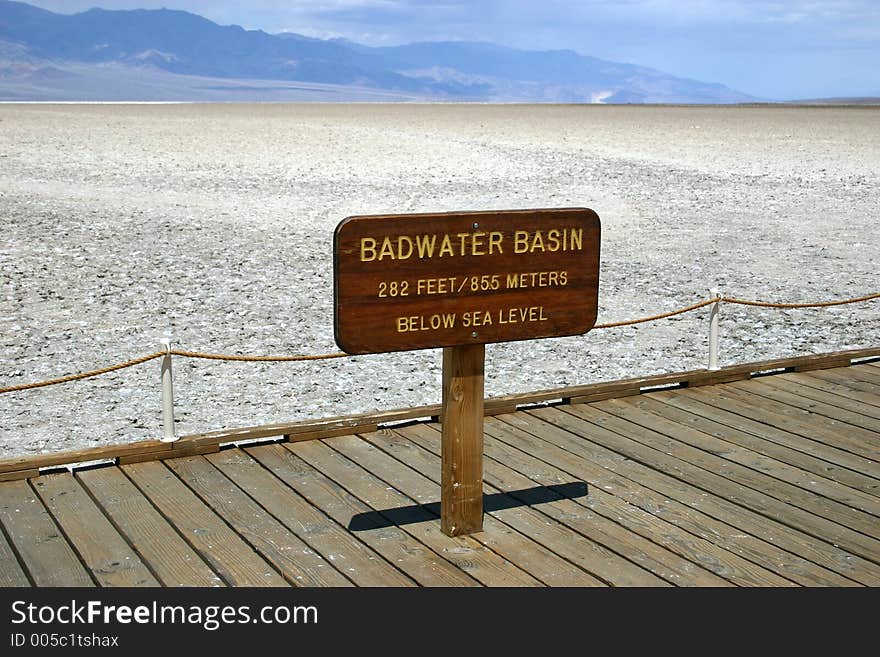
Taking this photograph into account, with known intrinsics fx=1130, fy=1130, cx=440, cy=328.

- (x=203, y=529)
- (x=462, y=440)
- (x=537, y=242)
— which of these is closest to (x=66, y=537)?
(x=203, y=529)

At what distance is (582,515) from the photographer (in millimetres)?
6344

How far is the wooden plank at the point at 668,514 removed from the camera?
5.63 metres

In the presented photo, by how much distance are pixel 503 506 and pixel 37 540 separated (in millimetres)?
2538

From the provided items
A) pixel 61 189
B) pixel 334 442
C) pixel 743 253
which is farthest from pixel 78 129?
pixel 334 442

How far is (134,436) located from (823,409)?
5.89m

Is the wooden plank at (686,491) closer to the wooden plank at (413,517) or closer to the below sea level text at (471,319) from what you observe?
the wooden plank at (413,517)

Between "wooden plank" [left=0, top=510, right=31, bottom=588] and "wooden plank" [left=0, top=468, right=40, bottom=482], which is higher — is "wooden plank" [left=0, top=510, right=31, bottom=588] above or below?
below

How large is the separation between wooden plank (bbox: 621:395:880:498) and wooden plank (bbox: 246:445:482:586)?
Answer: 242 centimetres

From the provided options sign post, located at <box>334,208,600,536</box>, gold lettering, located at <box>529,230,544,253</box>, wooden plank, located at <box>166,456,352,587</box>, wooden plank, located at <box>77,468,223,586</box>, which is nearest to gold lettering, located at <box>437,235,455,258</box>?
sign post, located at <box>334,208,600,536</box>

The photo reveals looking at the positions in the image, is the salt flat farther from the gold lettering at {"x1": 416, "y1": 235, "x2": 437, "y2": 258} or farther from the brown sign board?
the gold lettering at {"x1": 416, "y1": 235, "x2": 437, "y2": 258}

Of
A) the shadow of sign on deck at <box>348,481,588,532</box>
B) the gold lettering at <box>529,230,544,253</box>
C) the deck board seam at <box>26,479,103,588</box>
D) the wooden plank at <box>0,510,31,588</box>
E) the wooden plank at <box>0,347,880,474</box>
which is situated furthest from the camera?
the wooden plank at <box>0,347,880,474</box>

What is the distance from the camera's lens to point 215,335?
1380 cm

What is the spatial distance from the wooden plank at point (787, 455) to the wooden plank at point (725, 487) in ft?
1.24

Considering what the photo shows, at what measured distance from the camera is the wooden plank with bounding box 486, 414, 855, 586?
18.5 ft
